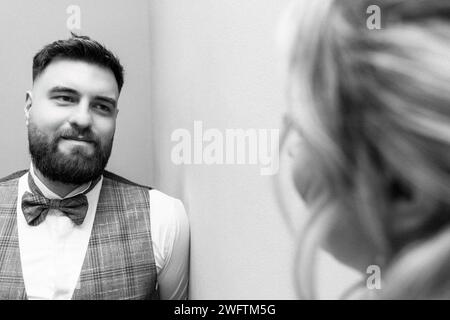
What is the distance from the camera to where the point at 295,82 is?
50cm

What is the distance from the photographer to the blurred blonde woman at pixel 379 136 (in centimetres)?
39

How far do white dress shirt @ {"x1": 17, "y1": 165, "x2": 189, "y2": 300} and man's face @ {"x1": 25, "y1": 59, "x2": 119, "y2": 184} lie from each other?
0.30ft

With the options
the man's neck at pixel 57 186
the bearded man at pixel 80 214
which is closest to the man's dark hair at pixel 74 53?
the bearded man at pixel 80 214

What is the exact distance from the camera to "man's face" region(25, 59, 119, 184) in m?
1.05

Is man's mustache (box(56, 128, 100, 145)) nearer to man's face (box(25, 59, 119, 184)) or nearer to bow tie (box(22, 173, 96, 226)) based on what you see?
man's face (box(25, 59, 119, 184))

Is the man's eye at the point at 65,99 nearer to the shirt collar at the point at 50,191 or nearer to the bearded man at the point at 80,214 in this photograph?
the bearded man at the point at 80,214

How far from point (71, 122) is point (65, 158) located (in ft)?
0.31

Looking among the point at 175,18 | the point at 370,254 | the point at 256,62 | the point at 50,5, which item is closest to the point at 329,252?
the point at 370,254

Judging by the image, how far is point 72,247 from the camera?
3.45 ft

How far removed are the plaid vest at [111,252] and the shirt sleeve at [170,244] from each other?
0.06 feet

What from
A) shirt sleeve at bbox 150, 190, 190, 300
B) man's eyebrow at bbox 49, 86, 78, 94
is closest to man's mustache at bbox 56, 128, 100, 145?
man's eyebrow at bbox 49, 86, 78, 94

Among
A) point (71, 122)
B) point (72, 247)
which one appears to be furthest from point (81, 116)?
point (72, 247)

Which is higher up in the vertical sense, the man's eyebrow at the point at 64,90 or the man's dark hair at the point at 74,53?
the man's dark hair at the point at 74,53
